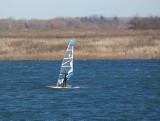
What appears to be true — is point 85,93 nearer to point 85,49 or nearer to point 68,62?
point 68,62

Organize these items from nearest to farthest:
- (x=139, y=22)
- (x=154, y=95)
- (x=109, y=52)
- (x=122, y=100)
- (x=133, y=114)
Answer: (x=133, y=114)
(x=122, y=100)
(x=154, y=95)
(x=109, y=52)
(x=139, y=22)

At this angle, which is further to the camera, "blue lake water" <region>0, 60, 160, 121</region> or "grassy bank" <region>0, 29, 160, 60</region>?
"grassy bank" <region>0, 29, 160, 60</region>

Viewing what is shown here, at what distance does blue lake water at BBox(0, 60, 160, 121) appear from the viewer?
28016 mm

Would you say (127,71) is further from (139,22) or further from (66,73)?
(139,22)

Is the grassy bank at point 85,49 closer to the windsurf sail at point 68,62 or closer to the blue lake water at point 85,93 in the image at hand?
the blue lake water at point 85,93

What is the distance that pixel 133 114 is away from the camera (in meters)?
27.7

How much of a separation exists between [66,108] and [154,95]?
676 centimetres

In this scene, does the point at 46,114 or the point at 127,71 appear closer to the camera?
the point at 46,114

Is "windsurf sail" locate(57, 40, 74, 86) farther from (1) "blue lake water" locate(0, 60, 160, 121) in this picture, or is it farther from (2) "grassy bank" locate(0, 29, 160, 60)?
(2) "grassy bank" locate(0, 29, 160, 60)

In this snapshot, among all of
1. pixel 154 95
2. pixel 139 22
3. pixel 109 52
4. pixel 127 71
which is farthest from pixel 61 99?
pixel 139 22

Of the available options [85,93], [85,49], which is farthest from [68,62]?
[85,49]

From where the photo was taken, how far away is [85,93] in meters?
35.3

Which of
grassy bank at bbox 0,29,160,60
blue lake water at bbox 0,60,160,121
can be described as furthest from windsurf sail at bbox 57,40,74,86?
grassy bank at bbox 0,29,160,60

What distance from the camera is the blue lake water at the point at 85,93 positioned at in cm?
2802
